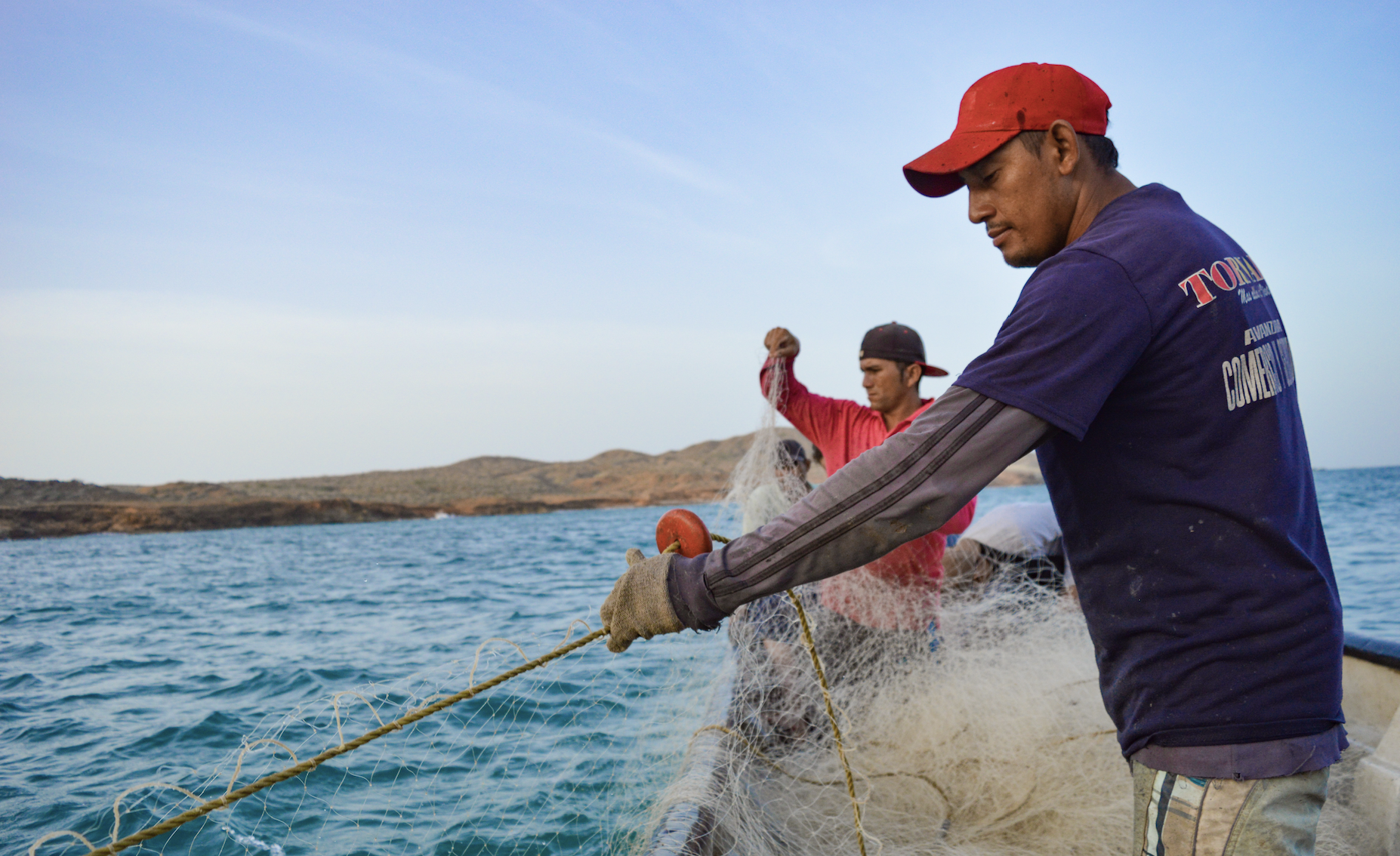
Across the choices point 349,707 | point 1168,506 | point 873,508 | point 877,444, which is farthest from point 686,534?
point 349,707

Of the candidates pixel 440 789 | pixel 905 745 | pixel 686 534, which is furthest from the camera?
pixel 440 789

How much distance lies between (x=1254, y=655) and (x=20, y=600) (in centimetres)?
1492

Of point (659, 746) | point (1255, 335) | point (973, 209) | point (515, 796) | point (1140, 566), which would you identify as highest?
point (973, 209)

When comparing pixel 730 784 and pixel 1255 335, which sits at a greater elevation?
pixel 1255 335

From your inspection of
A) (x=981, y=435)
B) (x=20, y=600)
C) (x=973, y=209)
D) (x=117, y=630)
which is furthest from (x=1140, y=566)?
(x=20, y=600)

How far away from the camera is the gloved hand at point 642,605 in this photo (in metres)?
1.38

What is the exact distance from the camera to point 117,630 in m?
9.33

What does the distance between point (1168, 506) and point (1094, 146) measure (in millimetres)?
652

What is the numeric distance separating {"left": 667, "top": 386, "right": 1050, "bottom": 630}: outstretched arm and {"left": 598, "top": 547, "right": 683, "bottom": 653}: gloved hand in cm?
2

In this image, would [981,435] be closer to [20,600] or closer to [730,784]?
[730,784]

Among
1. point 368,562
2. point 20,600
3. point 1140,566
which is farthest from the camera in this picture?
point 368,562

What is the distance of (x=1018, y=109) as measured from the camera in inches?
54.9

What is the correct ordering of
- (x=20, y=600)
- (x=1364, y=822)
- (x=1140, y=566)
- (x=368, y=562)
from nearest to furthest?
(x=1140, y=566)
(x=1364, y=822)
(x=20, y=600)
(x=368, y=562)

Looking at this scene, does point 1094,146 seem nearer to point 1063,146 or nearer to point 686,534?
point 1063,146
